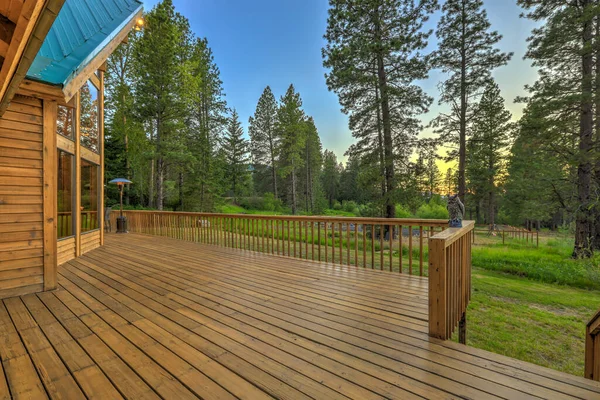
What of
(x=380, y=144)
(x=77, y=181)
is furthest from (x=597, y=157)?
(x=77, y=181)

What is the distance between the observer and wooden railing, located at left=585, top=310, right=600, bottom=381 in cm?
175

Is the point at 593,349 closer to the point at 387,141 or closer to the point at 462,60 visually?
the point at 387,141

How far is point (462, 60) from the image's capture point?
39.1 ft

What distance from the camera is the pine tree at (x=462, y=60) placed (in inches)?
439

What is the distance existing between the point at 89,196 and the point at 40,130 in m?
3.12

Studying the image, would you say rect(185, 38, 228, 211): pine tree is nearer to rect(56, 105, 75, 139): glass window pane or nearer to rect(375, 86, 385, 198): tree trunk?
rect(375, 86, 385, 198): tree trunk

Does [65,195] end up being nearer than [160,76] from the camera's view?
Yes

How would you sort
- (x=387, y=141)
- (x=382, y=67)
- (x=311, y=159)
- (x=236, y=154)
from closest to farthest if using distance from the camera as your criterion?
(x=382, y=67) < (x=387, y=141) < (x=236, y=154) < (x=311, y=159)

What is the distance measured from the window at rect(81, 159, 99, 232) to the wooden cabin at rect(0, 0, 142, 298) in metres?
0.45

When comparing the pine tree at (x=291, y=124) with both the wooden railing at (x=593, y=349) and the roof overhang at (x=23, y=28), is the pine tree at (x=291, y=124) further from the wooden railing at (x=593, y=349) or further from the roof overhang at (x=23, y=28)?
the roof overhang at (x=23, y=28)

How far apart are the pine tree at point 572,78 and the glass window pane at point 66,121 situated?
13.2 metres

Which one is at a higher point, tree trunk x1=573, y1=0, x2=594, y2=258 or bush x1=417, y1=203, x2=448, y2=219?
tree trunk x1=573, y1=0, x2=594, y2=258

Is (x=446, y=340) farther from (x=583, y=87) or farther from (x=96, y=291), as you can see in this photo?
(x=583, y=87)

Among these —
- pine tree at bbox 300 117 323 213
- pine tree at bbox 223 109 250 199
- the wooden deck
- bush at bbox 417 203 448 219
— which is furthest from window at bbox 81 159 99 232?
bush at bbox 417 203 448 219
